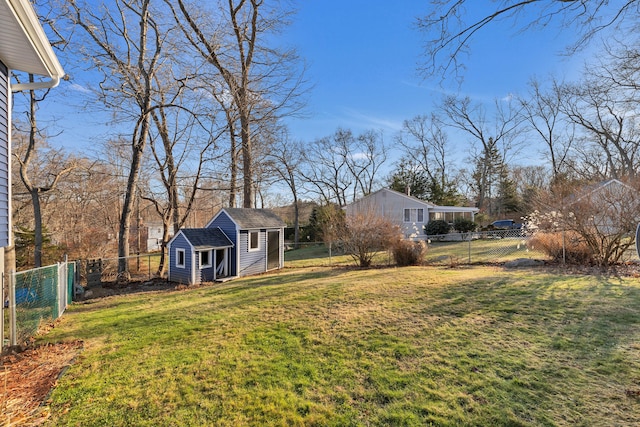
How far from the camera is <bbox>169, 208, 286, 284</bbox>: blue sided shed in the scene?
478 inches

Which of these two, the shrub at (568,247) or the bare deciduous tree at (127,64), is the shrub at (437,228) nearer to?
the shrub at (568,247)

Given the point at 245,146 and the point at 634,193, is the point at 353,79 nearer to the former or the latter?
the point at 245,146

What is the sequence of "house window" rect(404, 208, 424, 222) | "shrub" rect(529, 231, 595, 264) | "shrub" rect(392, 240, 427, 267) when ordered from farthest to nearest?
"house window" rect(404, 208, 424, 222), "shrub" rect(392, 240, 427, 267), "shrub" rect(529, 231, 595, 264)

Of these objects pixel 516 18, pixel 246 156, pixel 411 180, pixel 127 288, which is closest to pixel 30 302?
pixel 127 288

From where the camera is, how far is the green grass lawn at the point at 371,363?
273 centimetres

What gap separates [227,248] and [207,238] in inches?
42.2

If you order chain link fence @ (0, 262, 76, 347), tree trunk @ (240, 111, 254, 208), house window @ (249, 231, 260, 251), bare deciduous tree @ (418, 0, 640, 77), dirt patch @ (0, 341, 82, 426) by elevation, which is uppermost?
tree trunk @ (240, 111, 254, 208)

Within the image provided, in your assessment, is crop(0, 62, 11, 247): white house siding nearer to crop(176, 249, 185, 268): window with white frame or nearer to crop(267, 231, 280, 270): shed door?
crop(176, 249, 185, 268): window with white frame

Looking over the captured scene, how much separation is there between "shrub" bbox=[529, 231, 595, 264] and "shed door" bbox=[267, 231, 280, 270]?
11766 mm

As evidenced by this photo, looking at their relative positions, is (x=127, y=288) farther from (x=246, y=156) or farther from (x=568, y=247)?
(x=568, y=247)

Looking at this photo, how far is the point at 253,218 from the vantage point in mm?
14734

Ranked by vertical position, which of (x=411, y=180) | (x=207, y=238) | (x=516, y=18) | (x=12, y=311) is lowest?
(x=12, y=311)

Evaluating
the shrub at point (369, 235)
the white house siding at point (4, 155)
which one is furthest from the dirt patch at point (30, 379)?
the shrub at point (369, 235)

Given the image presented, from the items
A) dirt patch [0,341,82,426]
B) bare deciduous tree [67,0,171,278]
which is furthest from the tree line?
dirt patch [0,341,82,426]
